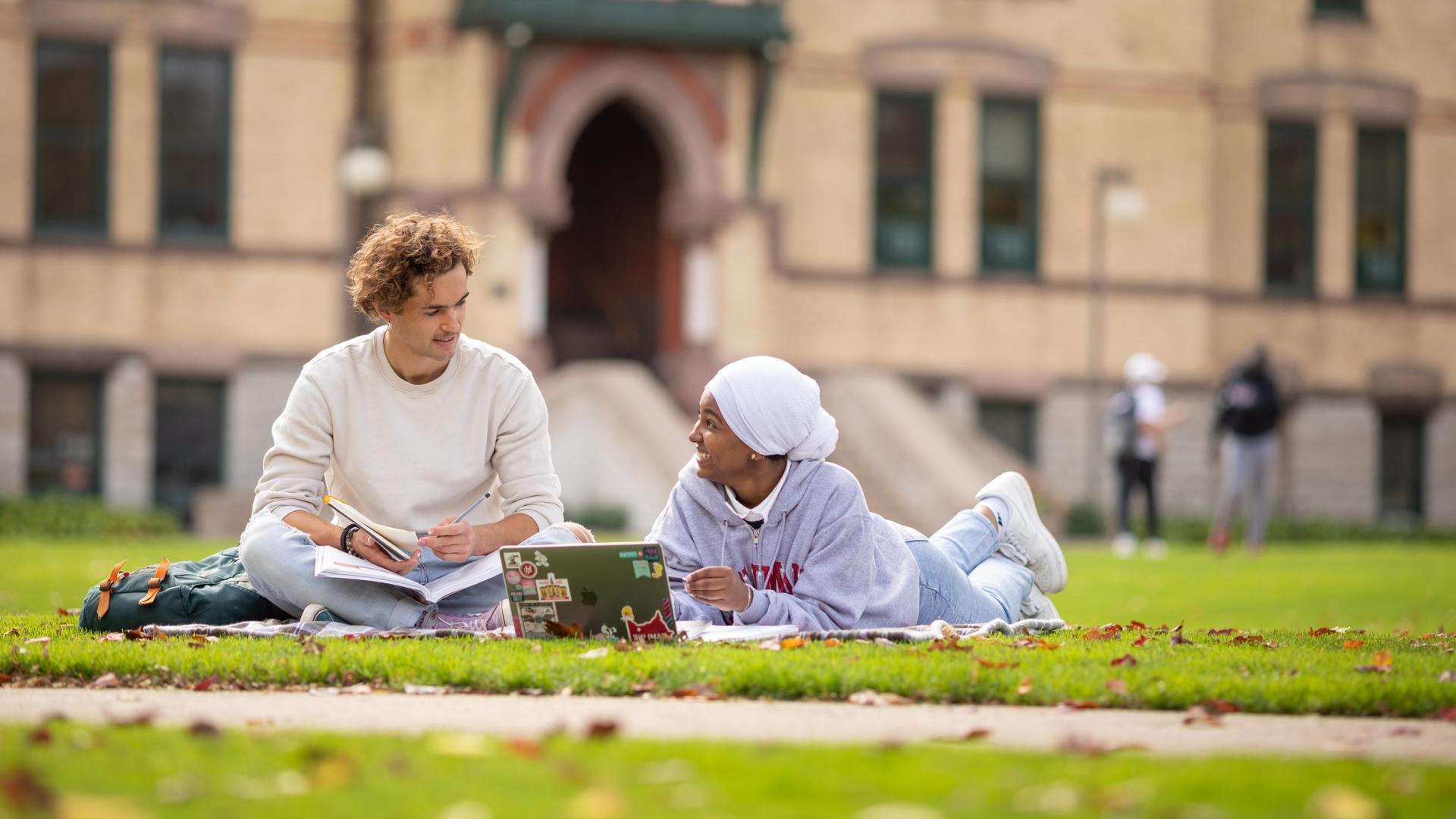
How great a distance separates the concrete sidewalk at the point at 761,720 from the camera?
200 inches

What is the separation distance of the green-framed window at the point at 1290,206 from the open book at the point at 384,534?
20672mm

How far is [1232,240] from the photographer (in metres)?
25.8

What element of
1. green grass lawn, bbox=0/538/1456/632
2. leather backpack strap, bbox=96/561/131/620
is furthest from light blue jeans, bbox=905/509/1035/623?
leather backpack strap, bbox=96/561/131/620

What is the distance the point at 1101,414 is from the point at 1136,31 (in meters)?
4.73

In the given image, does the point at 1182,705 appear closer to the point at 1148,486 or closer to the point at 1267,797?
the point at 1267,797

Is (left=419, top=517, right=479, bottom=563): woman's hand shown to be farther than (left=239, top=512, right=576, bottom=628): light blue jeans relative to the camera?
No

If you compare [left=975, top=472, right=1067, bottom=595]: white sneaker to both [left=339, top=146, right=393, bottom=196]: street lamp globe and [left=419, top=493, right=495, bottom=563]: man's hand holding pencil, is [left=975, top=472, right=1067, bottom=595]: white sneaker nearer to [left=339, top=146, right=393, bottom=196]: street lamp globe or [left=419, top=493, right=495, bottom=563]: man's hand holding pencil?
[left=419, top=493, right=495, bottom=563]: man's hand holding pencil

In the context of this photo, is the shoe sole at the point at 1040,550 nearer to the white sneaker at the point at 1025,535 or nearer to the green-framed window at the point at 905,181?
the white sneaker at the point at 1025,535

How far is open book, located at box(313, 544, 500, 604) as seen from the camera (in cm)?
708

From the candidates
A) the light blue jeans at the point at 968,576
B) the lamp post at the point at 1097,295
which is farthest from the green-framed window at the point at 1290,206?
the light blue jeans at the point at 968,576

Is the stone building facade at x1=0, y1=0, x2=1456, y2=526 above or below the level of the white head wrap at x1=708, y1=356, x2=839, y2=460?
above

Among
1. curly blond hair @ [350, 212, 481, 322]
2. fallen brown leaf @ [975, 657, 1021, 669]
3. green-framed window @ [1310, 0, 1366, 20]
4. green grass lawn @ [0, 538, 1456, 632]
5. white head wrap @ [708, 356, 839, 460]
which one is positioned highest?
green-framed window @ [1310, 0, 1366, 20]

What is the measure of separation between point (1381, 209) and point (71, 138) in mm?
16587

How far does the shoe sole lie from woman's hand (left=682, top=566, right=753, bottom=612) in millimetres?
1725
